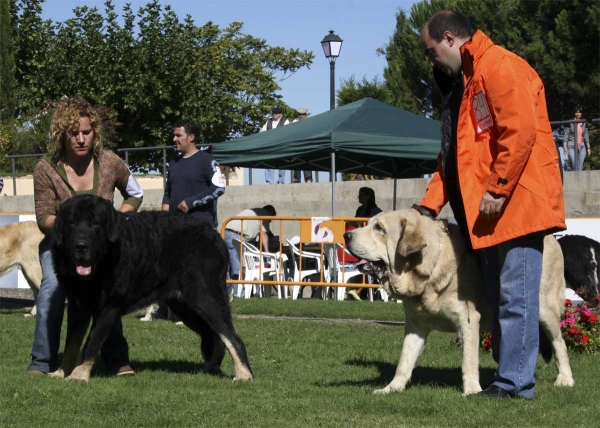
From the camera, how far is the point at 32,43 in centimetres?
3859

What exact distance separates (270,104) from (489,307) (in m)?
46.0

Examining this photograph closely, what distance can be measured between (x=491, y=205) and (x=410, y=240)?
0.59 m

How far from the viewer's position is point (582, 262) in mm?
12156

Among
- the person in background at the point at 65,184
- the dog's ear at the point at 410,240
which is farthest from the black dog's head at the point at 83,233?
the dog's ear at the point at 410,240

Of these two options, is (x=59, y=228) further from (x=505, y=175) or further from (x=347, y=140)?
(x=347, y=140)

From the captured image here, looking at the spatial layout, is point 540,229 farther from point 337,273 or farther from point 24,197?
point 24,197

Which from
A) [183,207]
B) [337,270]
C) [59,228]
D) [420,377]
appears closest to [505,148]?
[420,377]

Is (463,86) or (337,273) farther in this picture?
(337,273)

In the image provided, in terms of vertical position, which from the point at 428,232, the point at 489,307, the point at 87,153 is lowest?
the point at 489,307

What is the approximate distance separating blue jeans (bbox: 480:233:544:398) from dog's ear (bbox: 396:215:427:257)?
Answer: 49 centimetres

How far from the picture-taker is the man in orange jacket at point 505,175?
212 inches

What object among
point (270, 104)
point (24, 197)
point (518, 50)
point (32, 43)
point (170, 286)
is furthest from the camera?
point (270, 104)

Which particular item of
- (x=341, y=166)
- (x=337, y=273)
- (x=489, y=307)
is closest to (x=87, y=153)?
(x=489, y=307)

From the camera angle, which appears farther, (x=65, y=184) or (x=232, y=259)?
(x=232, y=259)
